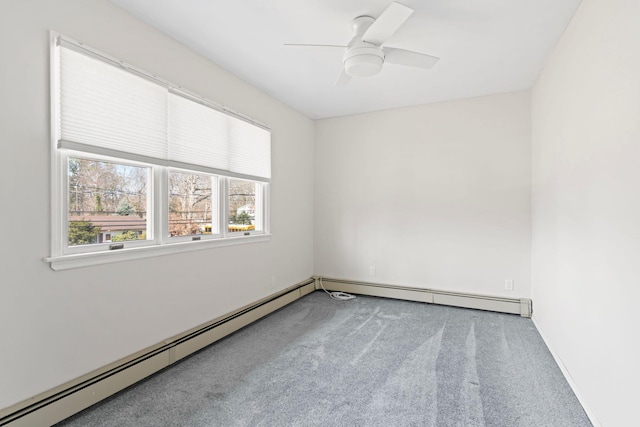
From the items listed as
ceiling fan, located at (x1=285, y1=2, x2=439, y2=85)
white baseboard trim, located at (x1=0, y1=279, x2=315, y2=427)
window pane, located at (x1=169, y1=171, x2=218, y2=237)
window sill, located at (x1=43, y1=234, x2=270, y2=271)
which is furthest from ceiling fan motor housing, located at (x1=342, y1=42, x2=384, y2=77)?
white baseboard trim, located at (x1=0, y1=279, x2=315, y2=427)

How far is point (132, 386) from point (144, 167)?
158cm

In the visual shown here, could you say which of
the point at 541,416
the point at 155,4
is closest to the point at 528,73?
the point at 541,416

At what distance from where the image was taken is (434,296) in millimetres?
3949

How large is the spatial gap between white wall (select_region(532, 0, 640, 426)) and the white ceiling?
0.33 meters

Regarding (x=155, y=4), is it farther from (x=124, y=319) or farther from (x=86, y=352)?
(x=86, y=352)

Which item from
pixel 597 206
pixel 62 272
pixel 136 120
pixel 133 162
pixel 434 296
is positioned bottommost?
pixel 434 296

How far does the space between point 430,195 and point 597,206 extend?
2.29 meters

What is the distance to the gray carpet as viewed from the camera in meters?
1.81

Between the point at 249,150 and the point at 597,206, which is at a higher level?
the point at 249,150

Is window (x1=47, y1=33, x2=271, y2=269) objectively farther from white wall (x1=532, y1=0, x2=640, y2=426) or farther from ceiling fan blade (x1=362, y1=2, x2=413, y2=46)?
white wall (x1=532, y1=0, x2=640, y2=426)

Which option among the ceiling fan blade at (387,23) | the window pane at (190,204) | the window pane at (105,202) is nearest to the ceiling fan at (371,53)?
the ceiling fan blade at (387,23)

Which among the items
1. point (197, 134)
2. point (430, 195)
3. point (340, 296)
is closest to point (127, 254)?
point (197, 134)

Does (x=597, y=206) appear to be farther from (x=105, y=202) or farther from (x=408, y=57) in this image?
(x=105, y=202)

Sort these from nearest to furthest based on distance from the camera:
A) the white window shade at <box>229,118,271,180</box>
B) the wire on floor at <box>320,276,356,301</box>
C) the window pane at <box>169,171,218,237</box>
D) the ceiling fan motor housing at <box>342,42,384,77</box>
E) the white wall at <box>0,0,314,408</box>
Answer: the white wall at <box>0,0,314,408</box>, the ceiling fan motor housing at <box>342,42,384,77</box>, the window pane at <box>169,171,218,237</box>, the white window shade at <box>229,118,271,180</box>, the wire on floor at <box>320,276,356,301</box>
